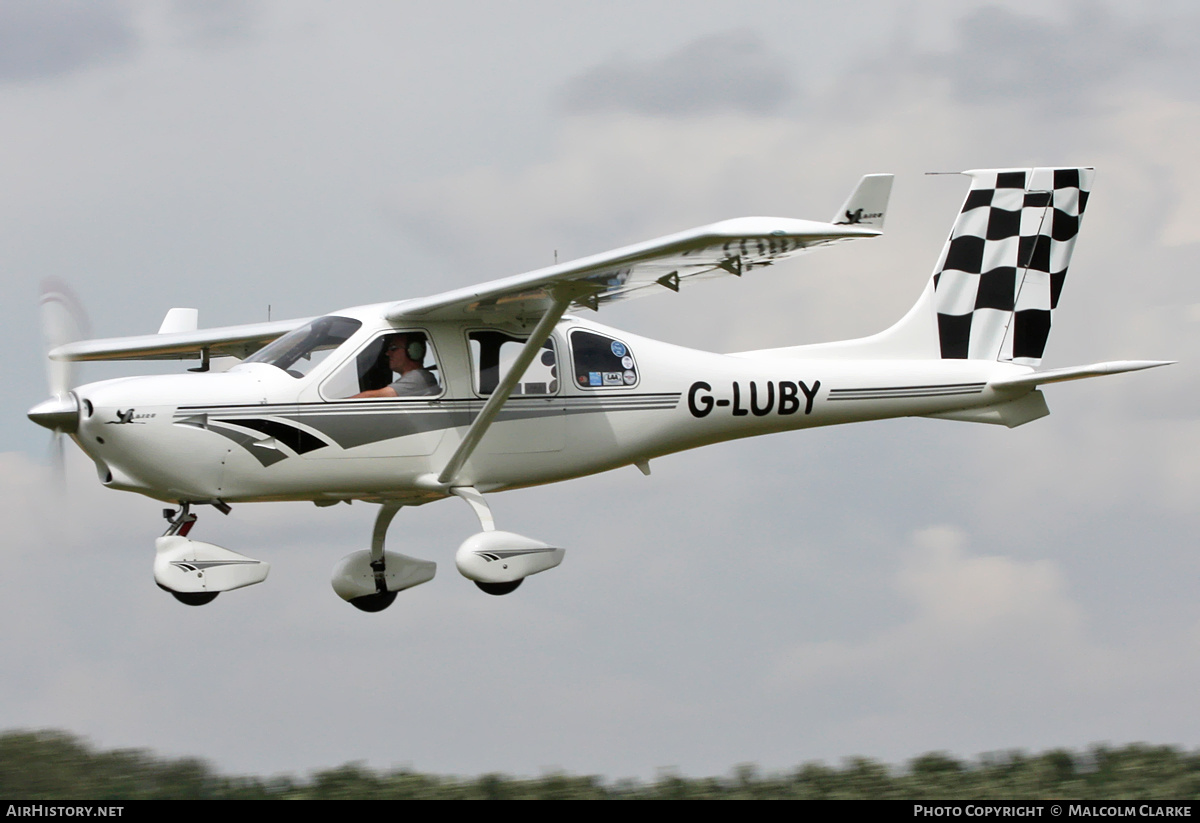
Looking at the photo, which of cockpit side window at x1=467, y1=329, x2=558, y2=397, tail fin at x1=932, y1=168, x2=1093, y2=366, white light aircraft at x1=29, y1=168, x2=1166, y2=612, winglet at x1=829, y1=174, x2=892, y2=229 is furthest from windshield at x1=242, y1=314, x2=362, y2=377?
tail fin at x1=932, y1=168, x2=1093, y2=366

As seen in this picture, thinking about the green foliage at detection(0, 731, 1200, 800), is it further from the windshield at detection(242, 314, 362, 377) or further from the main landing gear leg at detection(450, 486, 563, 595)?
the windshield at detection(242, 314, 362, 377)

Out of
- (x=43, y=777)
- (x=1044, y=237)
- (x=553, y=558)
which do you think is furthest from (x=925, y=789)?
(x=43, y=777)

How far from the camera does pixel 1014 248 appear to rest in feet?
51.4

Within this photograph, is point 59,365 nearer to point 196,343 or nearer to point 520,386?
point 196,343

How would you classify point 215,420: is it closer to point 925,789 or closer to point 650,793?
point 650,793

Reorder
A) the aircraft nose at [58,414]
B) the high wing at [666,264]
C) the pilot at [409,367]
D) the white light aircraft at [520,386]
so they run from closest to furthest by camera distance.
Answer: the high wing at [666,264], the aircraft nose at [58,414], the white light aircraft at [520,386], the pilot at [409,367]

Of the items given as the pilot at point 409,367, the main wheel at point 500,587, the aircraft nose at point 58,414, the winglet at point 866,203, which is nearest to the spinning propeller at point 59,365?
the aircraft nose at point 58,414

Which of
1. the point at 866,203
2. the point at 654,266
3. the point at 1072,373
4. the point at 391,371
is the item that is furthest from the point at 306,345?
the point at 1072,373

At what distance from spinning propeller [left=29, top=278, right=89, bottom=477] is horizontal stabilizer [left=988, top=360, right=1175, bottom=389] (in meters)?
8.51

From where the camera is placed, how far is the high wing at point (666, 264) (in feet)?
35.2

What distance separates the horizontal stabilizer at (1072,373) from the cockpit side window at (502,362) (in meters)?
4.59

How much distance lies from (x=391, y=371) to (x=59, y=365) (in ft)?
8.77

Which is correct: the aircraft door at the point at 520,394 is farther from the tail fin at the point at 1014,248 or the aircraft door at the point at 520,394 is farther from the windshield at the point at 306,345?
the tail fin at the point at 1014,248

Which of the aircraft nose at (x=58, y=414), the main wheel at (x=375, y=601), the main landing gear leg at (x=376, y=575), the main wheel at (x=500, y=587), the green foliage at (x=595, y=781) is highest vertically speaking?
the aircraft nose at (x=58, y=414)
